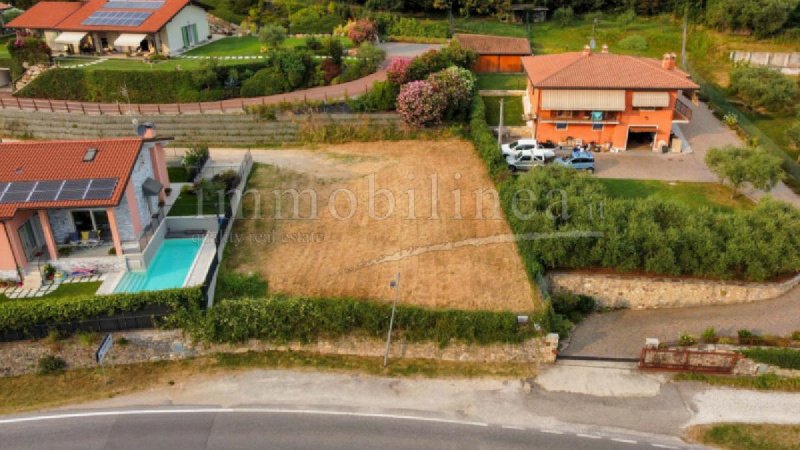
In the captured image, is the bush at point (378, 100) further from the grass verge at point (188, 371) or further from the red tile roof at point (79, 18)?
the grass verge at point (188, 371)

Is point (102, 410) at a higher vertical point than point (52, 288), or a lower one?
lower

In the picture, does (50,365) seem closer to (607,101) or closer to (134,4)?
(607,101)

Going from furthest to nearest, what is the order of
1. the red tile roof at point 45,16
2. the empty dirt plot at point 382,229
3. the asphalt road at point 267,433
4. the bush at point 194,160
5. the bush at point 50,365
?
the red tile roof at point 45,16 < the bush at point 194,160 < the empty dirt plot at point 382,229 < the bush at point 50,365 < the asphalt road at point 267,433

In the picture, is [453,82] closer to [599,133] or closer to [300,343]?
[599,133]

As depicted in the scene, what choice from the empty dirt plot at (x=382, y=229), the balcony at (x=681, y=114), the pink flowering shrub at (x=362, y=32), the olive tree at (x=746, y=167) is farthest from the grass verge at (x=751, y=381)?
the pink flowering shrub at (x=362, y=32)

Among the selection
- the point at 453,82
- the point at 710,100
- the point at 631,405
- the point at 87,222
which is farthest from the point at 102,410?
the point at 710,100

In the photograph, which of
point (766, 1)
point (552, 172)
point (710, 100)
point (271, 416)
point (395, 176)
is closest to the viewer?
point (271, 416)

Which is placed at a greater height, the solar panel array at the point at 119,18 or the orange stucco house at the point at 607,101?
the solar panel array at the point at 119,18

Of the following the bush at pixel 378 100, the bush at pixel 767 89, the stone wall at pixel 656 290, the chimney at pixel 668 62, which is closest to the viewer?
the stone wall at pixel 656 290
